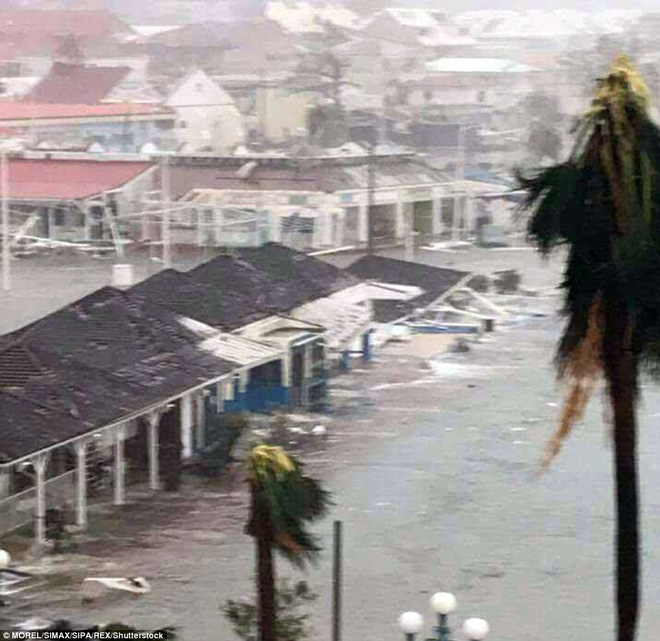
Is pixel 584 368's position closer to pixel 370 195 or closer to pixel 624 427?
pixel 624 427

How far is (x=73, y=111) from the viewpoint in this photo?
15.3 meters

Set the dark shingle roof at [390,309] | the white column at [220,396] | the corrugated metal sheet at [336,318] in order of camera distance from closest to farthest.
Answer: the white column at [220,396], the corrugated metal sheet at [336,318], the dark shingle roof at [390,309]

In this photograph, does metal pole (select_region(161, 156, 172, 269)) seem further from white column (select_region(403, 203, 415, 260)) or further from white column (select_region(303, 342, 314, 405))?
white column (select_region(303, 342, 314, 405))

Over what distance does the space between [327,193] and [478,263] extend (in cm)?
133

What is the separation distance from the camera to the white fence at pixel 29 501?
3.38 meters

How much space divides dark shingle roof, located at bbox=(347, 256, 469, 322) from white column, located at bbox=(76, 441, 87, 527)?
3.56m

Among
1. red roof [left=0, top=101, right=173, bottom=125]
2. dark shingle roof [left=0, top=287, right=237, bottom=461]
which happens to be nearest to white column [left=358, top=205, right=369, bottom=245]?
red roof [left=0, top=101, right=173, bottom=125]

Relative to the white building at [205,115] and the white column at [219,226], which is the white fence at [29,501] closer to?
the white column at [219,226]

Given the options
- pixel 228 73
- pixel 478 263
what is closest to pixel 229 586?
pixel 478 263

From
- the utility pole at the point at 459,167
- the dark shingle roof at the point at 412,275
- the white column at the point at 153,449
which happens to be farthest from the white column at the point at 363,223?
the white column at the point at 153,449

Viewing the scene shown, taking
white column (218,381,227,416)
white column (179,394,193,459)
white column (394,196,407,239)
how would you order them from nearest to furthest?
white column (179,394,193,459), white column (218,381,227,416), white column (394,196,407,239)

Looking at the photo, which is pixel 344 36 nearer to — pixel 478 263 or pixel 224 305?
pixel 478 263

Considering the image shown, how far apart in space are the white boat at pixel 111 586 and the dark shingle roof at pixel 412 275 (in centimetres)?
394

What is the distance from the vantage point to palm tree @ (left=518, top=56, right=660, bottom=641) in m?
1.82
